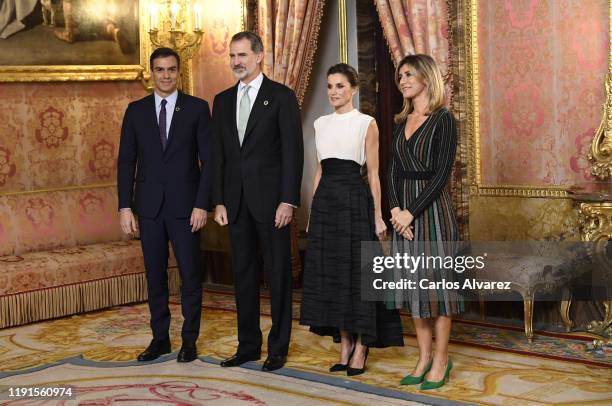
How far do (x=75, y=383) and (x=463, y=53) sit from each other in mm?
3385

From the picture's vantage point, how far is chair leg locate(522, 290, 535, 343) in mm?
5760

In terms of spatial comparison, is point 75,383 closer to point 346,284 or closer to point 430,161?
point 346,284

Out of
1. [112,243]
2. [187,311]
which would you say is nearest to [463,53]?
[187,311]

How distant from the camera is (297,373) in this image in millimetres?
5148

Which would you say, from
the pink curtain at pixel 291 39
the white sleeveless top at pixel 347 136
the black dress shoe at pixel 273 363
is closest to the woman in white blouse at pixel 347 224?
the white sleeveless top at pixel 347 136

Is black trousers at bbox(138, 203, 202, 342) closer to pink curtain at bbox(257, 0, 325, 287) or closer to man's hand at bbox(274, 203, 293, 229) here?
man's hand at bbox(274, 203, 293, 229)

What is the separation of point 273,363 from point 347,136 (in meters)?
1.35

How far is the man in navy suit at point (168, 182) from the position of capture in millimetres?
5508

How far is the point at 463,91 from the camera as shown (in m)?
6.50

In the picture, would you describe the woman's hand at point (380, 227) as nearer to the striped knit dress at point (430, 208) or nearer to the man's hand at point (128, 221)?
the striped knit dress at point (430, 208)

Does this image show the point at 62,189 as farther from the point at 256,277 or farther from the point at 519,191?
the point at 519,191

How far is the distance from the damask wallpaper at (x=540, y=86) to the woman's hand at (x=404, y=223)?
1896mm

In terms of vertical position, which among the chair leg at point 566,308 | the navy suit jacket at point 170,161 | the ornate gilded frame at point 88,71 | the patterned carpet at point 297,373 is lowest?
the patterned carpet at point 297,373

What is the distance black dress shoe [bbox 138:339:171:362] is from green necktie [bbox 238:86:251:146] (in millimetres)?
1380
